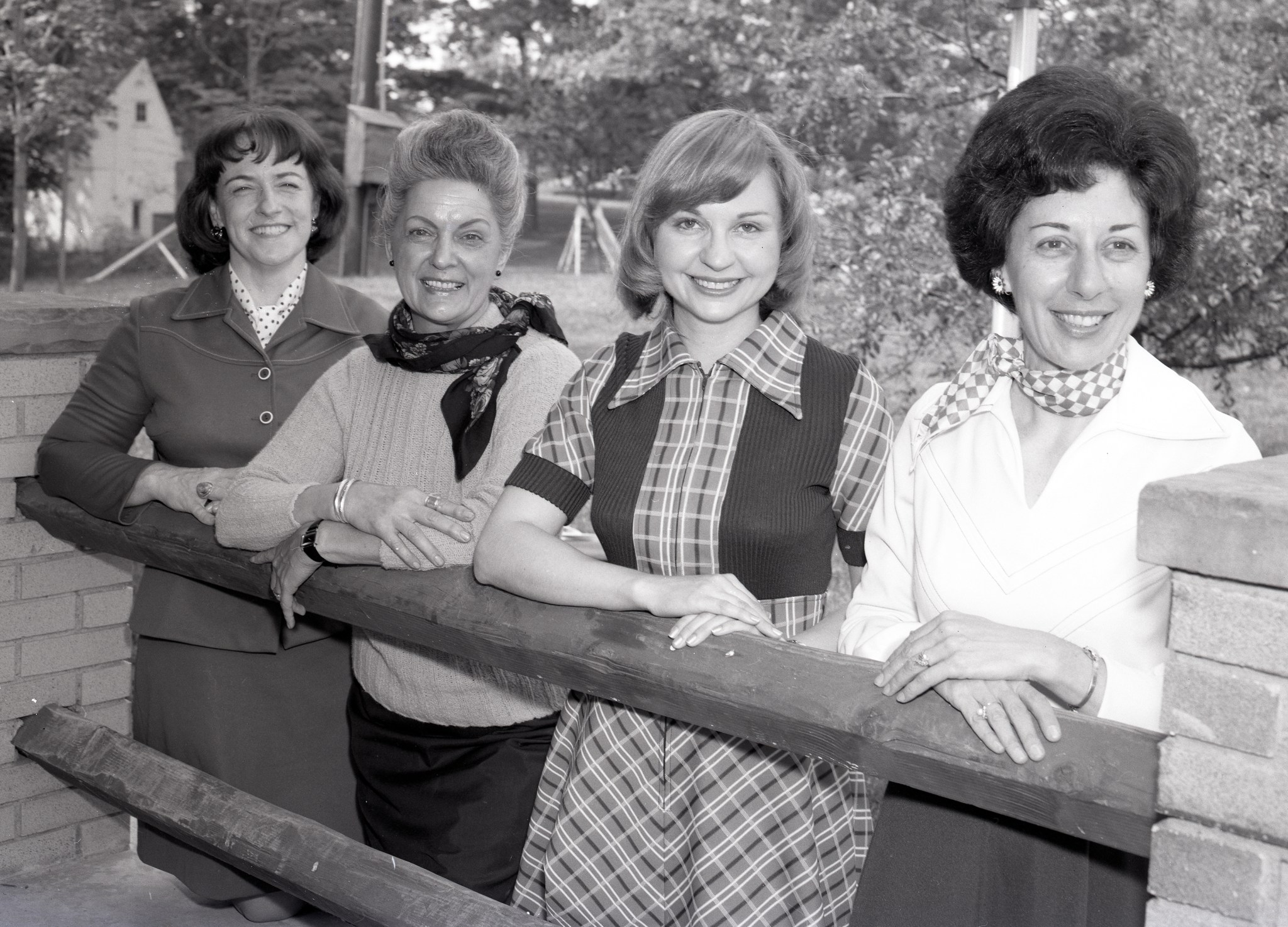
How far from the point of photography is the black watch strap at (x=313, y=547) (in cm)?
255

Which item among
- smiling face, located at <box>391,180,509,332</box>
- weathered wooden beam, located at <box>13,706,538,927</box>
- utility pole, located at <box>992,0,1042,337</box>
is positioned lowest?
weathered wooden beam, located at <box>13,706,538,927</box>

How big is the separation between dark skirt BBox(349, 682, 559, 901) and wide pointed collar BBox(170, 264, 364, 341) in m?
1.04

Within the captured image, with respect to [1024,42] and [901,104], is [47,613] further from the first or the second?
[901,104]

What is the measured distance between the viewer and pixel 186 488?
3.00 meters

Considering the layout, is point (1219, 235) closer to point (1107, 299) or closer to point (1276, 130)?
point (1276, 130)

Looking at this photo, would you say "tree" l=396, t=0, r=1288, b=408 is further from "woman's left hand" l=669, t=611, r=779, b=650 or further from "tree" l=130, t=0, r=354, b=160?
"woman's left hand" l=669, t=611, r=779, b=650

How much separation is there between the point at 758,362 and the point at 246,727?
1701mm

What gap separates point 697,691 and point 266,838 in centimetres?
120

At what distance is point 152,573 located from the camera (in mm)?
3285

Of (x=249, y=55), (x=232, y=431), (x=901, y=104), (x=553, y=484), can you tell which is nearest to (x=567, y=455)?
(x=553, y=484)

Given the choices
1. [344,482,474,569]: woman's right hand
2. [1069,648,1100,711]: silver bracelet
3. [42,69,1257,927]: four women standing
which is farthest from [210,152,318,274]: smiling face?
[1069,648,1100,711]: silver bracelet

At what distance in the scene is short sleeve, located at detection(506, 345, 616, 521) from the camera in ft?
7.57

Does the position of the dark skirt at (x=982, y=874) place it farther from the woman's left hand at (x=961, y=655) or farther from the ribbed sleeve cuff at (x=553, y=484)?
the ribbed sleeve cuff at (x=553, y=484)

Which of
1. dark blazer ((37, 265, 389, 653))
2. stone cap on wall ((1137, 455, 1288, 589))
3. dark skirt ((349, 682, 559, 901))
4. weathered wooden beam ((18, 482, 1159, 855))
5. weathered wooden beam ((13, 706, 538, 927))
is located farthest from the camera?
dark blazer ((37, 265, 389, 653))
